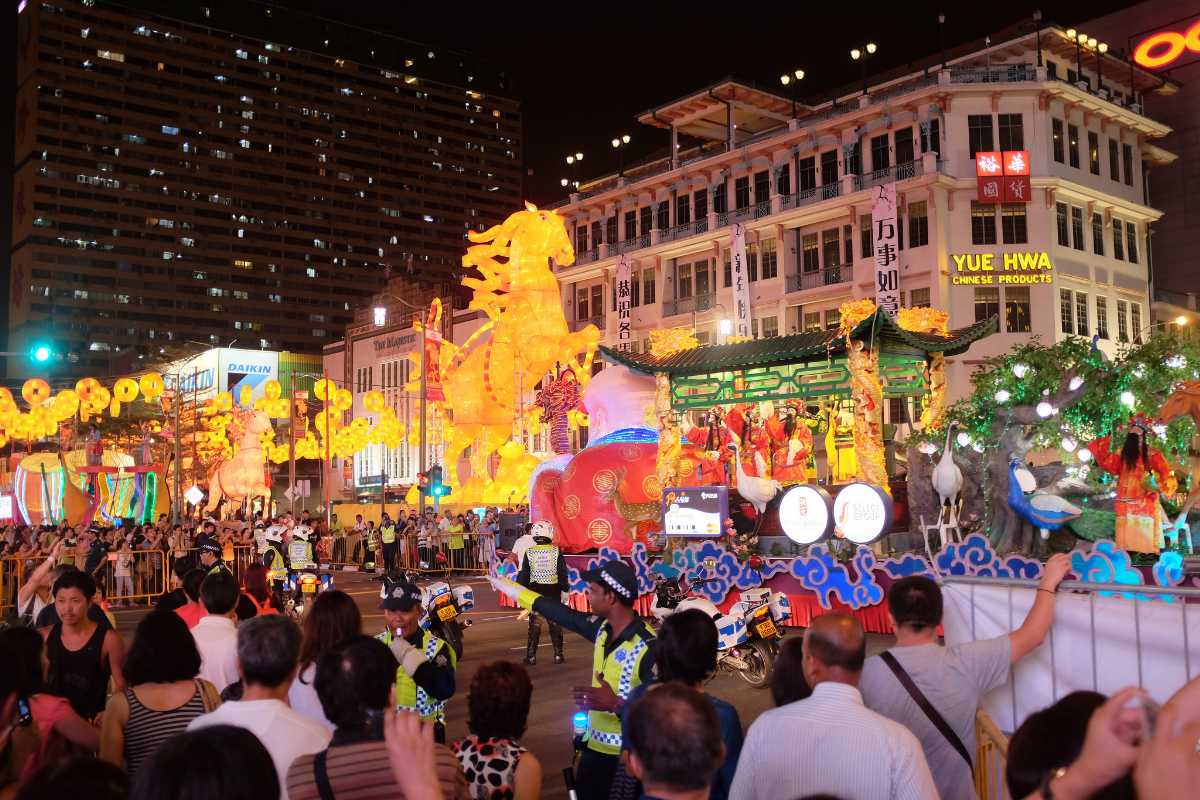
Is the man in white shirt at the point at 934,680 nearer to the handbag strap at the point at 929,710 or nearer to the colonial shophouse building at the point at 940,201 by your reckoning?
the handbag strap at the point at 929,710

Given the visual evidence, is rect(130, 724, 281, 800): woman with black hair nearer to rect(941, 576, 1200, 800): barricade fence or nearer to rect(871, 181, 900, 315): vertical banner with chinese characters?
rect(941, 576, 1200, 800): barricade fence

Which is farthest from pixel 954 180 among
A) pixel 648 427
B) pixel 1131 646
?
pixel 1131 646

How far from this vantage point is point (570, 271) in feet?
178

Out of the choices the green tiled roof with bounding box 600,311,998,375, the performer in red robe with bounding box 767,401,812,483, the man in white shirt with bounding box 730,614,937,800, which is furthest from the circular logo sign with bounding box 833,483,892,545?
the man in white shirt with bounding box 730,614,937,800

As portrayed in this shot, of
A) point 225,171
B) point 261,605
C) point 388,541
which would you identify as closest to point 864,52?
point 388,541

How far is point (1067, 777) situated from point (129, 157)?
133 metres

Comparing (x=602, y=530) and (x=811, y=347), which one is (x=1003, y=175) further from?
(x=811, y=347)

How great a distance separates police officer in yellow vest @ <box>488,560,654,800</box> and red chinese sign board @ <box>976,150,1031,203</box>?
36.8 m

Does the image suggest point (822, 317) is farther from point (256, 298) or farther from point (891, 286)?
point (256, 298)

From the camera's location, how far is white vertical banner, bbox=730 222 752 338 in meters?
44.3

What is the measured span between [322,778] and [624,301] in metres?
47.5

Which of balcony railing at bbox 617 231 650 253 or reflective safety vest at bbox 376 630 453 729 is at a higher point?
balcony railing at bbox 617 231 650 253

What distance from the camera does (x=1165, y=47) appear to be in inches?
1772

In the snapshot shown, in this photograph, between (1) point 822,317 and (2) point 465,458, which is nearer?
(1) point 822,317
